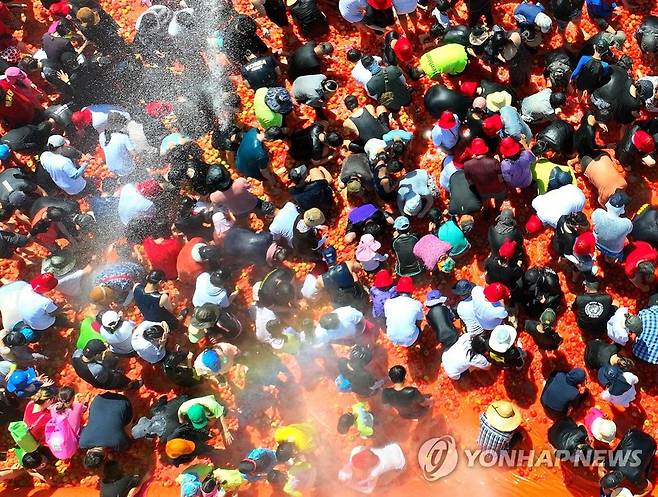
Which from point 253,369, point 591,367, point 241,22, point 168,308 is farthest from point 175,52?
point 591,367

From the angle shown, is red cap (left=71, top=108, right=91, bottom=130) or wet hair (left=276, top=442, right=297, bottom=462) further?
red cap (left=71, top=108, right=91, bottom=130)

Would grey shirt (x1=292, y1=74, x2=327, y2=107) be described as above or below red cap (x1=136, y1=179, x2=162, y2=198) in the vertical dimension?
above

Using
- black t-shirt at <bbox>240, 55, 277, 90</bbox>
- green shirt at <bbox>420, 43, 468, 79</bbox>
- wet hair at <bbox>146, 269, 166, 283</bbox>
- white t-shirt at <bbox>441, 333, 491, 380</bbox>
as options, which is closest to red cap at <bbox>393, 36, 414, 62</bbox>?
green shirt at <bbox>420, 43, 468, 79</bbox>

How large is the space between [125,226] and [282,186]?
267cm

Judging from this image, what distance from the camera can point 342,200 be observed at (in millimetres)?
9938

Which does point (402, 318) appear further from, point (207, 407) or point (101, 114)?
point (101, 114)

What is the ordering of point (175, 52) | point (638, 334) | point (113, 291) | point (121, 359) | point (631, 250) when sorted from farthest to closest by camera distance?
point (175, 52) < point (121, 359) < point (113, 291) < point (631, 250) < point (638, 334)

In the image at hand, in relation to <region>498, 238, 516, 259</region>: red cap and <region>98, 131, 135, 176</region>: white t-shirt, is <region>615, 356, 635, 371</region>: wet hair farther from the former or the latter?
<region>98, 131, 135, 176</region>: white t-shirt

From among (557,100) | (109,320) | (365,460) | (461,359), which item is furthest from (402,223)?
(109,320)

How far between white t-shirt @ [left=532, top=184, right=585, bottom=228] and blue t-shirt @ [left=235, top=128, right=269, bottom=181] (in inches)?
158

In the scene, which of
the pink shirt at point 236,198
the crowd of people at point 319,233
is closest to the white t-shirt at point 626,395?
the crowd of people at point 319,233

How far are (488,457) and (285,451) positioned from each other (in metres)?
2.77

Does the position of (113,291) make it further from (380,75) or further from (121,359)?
(380,75)

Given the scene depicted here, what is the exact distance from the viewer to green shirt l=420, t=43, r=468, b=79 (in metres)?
9.18
